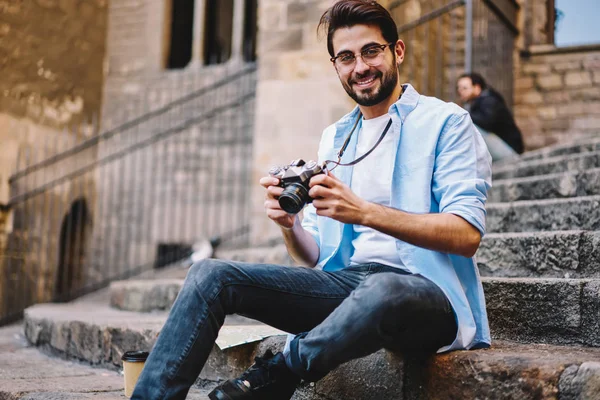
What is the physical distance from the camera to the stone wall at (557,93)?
785 cm

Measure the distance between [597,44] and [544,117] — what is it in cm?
98

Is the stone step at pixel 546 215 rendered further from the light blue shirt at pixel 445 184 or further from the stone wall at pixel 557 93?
the stone wall at pixel 557 93

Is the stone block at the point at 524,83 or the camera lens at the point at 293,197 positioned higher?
the stone block at the point at 524,83

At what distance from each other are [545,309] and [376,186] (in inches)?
27.7

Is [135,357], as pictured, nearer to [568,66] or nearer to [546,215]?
[546,215]

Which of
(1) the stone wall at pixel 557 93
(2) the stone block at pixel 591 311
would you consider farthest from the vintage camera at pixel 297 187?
(1) the stone wall at pixel 557 93

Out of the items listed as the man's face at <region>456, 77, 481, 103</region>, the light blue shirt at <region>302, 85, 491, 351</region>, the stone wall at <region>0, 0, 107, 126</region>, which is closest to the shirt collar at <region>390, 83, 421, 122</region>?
the light blue shirt at <region>302, 85, 491, 351</region>

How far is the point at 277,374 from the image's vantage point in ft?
6.79

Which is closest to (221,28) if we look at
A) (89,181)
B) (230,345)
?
(89,181)

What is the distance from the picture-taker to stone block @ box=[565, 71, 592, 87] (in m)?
7.85

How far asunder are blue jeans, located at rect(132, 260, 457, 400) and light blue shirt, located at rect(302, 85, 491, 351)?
0.21ft

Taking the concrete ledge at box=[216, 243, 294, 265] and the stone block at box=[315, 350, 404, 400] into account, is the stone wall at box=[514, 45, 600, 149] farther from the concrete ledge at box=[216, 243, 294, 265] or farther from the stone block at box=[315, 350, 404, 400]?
the stone block at box=[315, 350, 404, 400]

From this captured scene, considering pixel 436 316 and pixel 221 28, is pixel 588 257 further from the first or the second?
pixel 221 28

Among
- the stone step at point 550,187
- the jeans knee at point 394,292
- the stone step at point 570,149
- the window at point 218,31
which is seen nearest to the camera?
the jeans knee at point 394,292
